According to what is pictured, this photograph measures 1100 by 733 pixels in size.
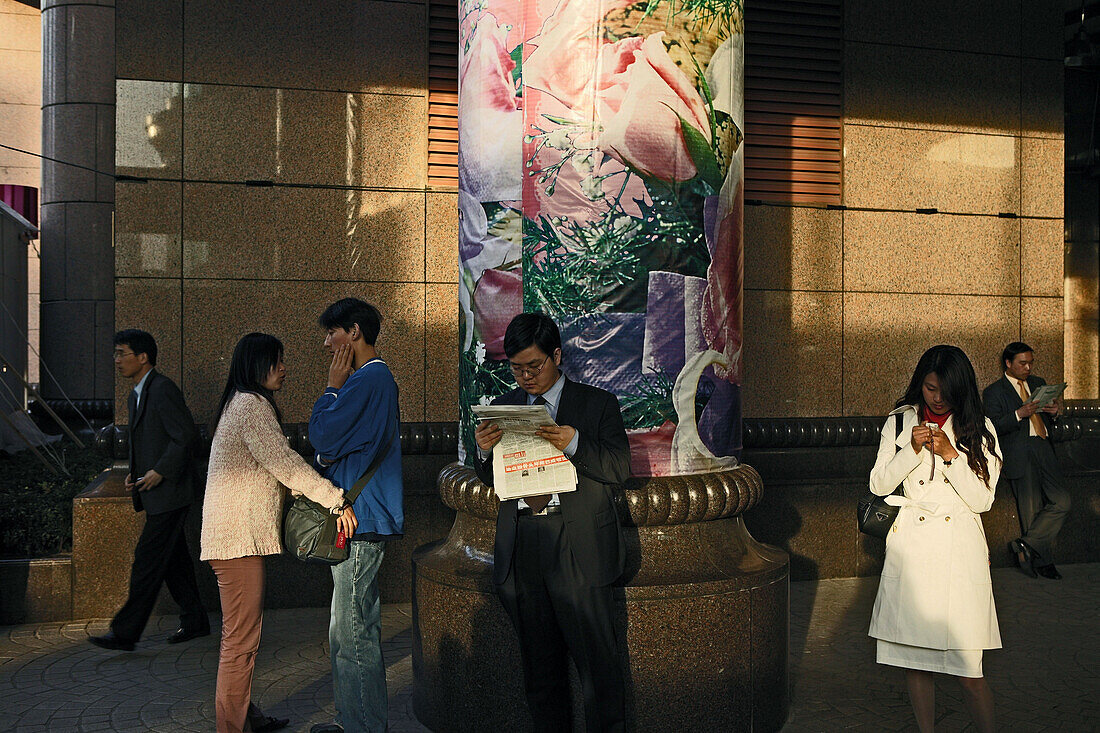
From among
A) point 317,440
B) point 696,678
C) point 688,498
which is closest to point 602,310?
point 688,498

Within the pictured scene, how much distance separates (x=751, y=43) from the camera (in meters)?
8.28

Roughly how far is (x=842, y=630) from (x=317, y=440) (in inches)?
160

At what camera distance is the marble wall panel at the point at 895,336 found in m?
8.43

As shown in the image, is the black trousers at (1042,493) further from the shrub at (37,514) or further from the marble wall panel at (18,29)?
the marble wall panel at (18,29)

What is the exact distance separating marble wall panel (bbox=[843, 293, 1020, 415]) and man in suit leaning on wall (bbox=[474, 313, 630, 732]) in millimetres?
5101

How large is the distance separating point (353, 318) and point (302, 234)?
3.40 meters

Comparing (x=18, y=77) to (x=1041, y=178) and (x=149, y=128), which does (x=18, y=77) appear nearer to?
(x=149, y=128)

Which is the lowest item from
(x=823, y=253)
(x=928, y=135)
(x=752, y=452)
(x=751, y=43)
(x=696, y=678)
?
(x=696, y=678)

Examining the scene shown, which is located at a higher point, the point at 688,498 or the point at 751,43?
the point at 751,43

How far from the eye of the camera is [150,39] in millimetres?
7254

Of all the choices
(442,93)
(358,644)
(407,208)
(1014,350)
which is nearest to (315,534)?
(358,644)

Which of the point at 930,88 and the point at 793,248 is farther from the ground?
the point at 930,88

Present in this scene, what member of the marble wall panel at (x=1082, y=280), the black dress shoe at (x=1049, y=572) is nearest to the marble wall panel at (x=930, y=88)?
the black dress shoe at (x=1049, y=572)

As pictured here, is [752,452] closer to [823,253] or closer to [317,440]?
[823,253]
